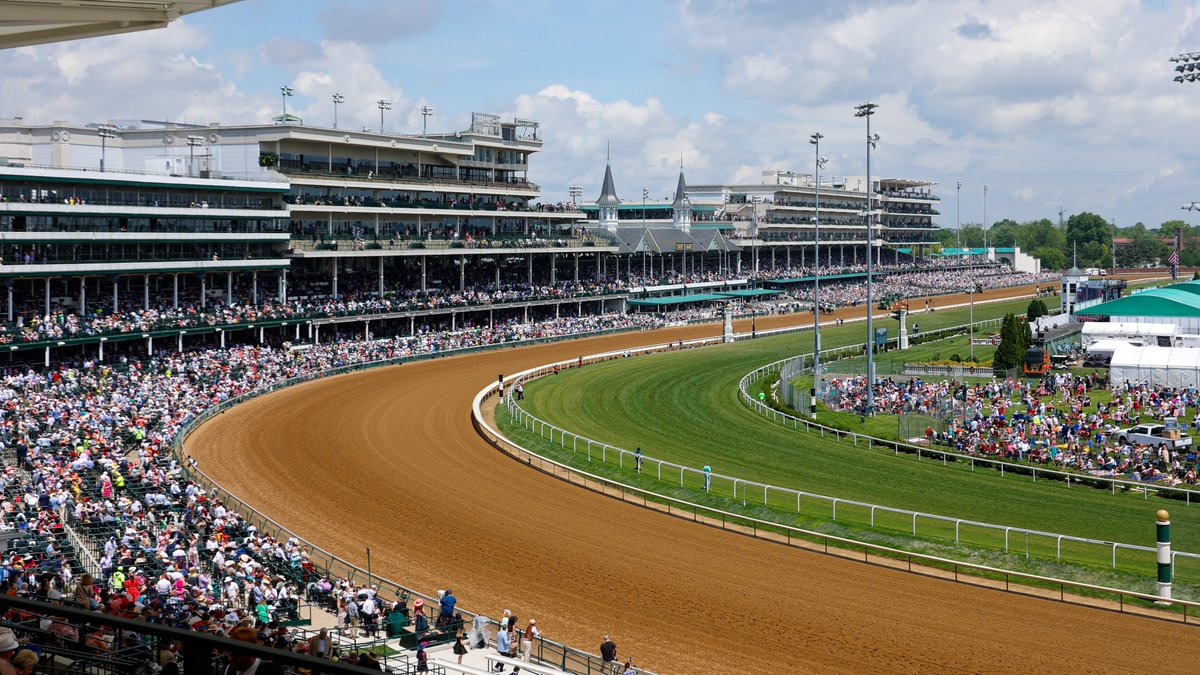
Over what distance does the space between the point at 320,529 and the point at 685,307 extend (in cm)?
6381

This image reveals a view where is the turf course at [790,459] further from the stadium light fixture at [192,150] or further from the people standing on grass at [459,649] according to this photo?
the stadium light fixture at [192,150]

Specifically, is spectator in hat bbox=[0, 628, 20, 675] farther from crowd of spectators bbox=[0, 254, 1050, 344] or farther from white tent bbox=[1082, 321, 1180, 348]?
white tent bbox=[1082, 321, 1180, 348]

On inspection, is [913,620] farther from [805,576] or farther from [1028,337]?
[1028,337]

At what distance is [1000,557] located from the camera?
22.5 metres

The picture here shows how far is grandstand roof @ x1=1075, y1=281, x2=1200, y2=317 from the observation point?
53562 millimetres

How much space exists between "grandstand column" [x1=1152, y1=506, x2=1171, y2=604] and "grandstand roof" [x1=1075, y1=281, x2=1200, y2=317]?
38160 mm

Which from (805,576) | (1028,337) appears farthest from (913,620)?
(1028,337)

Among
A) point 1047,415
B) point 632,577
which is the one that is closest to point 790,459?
point 1047,415

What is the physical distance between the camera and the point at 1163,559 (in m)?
19.9

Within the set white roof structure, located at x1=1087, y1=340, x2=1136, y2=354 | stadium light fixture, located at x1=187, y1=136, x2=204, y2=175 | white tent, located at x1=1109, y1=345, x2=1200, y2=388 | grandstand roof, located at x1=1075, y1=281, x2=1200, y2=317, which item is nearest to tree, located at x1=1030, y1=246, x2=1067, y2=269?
grandstand roof, located at x1=1075, y1=281, x2=1200, y2=317

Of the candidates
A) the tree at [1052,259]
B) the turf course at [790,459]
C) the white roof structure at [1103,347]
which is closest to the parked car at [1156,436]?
the turf course at [790,459]

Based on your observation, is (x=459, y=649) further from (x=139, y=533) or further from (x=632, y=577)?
(x=139, y=533)

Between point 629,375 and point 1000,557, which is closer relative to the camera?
point 1000,557

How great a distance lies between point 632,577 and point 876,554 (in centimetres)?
550
